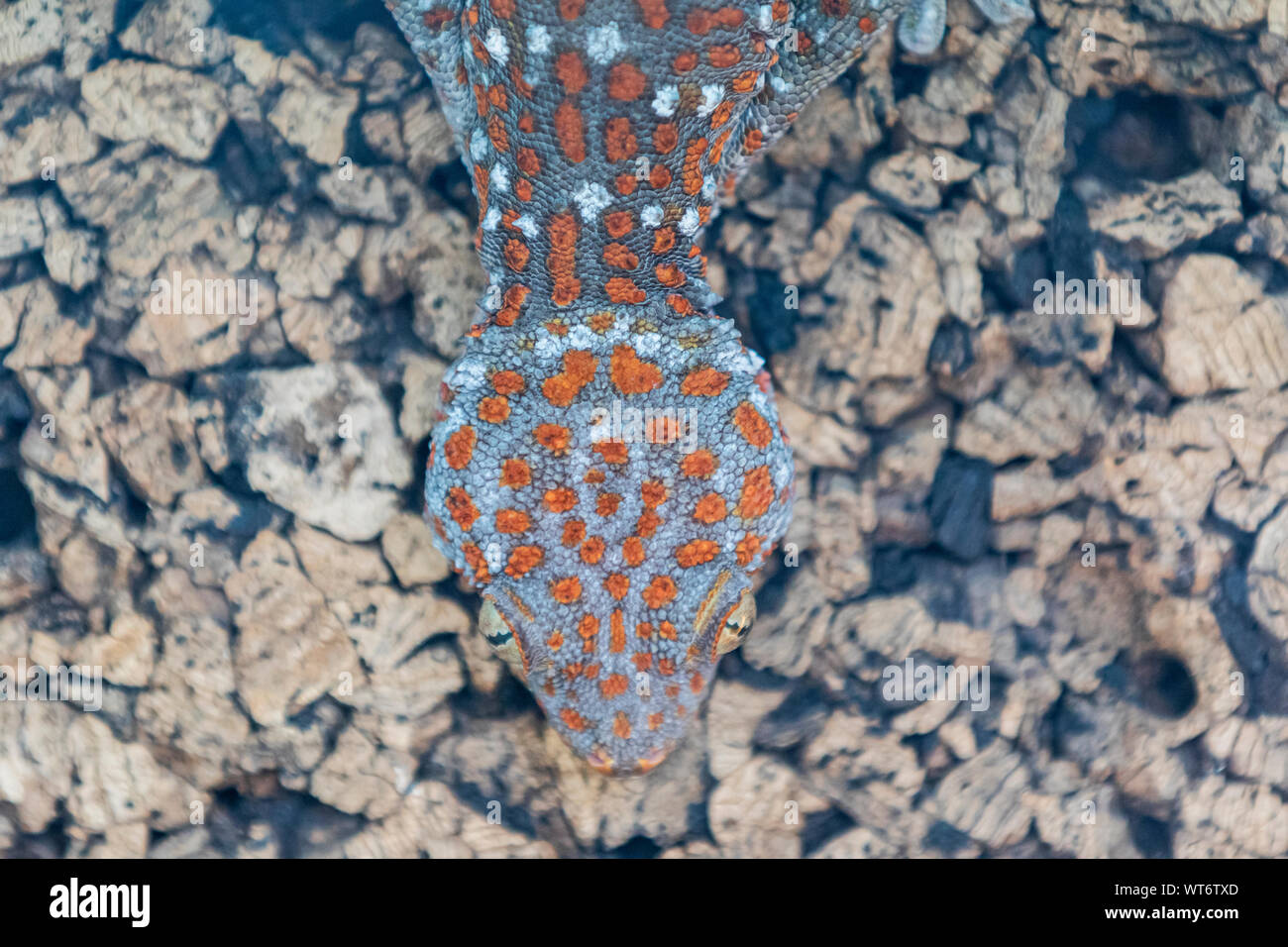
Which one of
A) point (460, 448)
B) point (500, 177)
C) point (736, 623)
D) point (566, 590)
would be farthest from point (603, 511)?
point (500, 177)

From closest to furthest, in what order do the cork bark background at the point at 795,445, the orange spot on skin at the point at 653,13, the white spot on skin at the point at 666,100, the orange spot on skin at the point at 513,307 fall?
the orange spot on skin at the point at 653,13, the white spot on skin at the point at 666,100, the orange spot on skin at the point at 513,307, the cork bark background at the point at 795,445

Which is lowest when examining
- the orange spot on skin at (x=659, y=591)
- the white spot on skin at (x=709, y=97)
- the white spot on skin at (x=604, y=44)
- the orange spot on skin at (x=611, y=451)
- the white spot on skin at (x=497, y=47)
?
the orange spot on skin at (x=659, y=591)

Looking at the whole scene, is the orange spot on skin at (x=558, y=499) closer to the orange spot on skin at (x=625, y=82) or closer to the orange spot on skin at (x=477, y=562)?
the orange spot on skin at (x=477, y=562)

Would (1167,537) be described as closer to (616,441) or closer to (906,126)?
(906,126)

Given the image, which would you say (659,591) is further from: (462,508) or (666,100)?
(666,100)

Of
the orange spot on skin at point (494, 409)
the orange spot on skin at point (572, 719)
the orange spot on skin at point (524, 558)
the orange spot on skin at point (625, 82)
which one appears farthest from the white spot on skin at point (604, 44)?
the orange spot on skin at point (572, 719)
